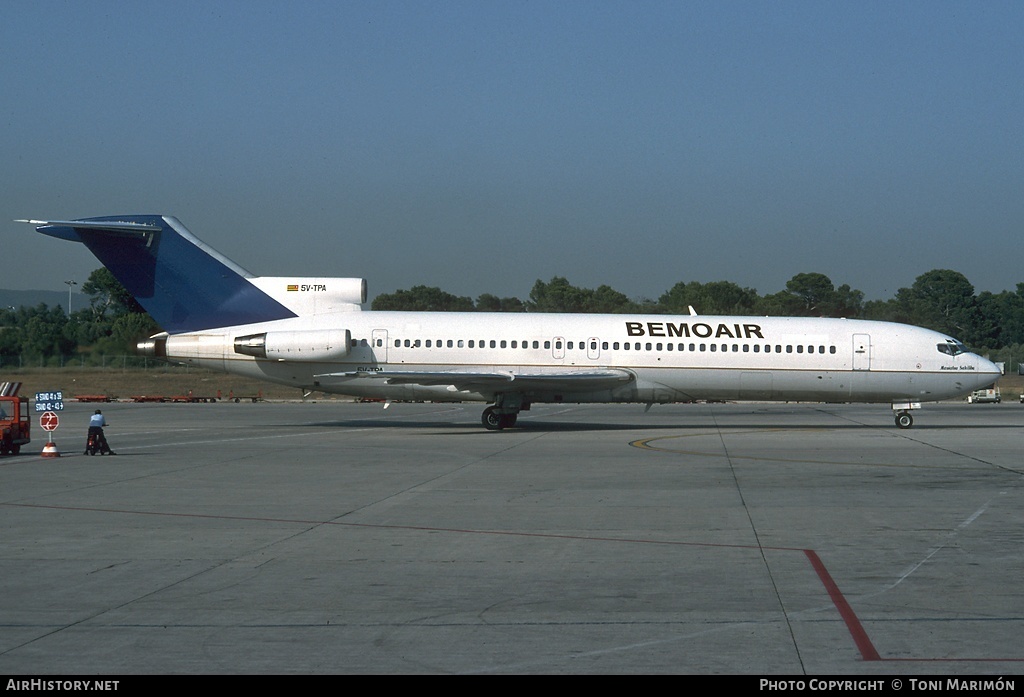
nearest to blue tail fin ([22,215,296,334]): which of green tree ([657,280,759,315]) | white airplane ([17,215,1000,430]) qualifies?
white airplane ([17,215,1000,430])

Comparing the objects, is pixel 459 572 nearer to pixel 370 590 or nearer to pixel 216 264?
pixel 370 590

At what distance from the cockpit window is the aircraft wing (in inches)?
378

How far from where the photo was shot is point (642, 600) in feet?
28.7

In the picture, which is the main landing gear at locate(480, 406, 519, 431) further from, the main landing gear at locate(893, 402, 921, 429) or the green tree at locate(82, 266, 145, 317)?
the green tree at locate(82, 266, 145, 317)

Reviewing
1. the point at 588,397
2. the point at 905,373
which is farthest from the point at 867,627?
the point at 905,373

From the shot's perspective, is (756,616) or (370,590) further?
(370,590)

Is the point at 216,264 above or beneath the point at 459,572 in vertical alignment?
above

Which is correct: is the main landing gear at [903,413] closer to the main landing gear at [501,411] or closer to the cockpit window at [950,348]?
the cockpit window at [950,348]

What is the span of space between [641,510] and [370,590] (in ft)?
19.5

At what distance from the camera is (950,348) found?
31.5m

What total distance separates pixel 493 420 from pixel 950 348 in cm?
1426

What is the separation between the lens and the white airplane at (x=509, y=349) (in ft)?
101

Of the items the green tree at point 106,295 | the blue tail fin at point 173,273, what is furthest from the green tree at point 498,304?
the blue tail fin at point 173,273

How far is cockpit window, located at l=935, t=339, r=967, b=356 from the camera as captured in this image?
3142cm
